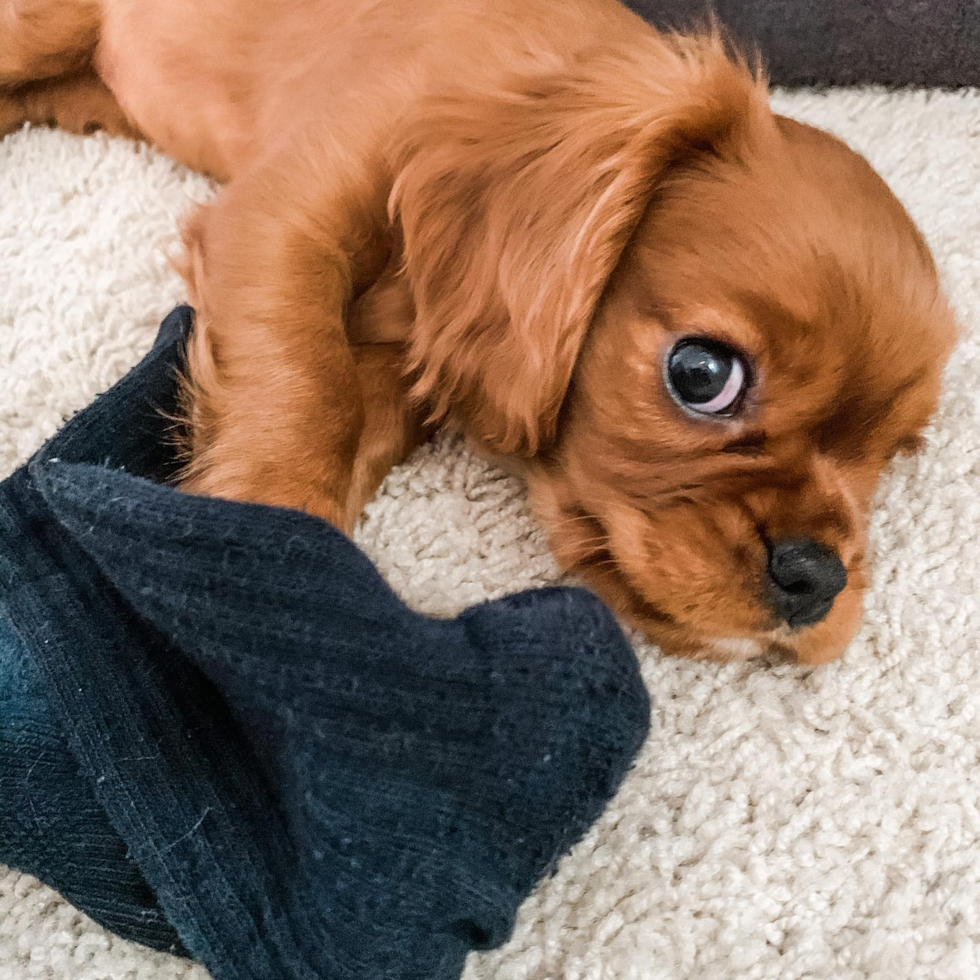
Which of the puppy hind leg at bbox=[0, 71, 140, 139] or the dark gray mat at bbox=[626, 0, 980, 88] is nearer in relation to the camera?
the puppy hind leg at bbox=[0, 71, 140, 139]

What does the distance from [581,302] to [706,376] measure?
0.61 ft

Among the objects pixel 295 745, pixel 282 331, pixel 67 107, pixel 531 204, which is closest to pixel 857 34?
pixel 531 204

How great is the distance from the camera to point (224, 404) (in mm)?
1249

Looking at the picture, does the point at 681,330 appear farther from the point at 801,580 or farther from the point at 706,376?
the point at 801,580

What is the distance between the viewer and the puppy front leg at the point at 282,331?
119cm

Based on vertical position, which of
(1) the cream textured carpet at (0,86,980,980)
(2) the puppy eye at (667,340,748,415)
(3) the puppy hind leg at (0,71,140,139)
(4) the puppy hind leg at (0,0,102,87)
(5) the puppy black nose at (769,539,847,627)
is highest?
(4) the puppy hind leg at (0,0,102,87)

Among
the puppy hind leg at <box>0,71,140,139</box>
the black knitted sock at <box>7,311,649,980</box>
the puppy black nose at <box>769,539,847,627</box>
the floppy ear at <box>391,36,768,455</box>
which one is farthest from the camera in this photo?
the puppy hind leg at <box>0,71,140,139</box>

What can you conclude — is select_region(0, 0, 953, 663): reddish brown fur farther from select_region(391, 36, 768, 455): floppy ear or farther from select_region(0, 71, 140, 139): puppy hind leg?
select_region(0, 71, 140, 139): puppy hind leg

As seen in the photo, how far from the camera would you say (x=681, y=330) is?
3.60ft

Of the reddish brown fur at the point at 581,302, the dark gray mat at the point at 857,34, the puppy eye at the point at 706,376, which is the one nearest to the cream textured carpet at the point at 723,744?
the reddish brown fur at the point at 581,302

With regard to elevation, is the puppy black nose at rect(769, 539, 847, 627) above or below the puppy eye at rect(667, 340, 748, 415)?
below

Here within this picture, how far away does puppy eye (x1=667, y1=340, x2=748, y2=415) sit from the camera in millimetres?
1081

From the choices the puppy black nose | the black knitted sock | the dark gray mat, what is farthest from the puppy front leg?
the dark gray mat

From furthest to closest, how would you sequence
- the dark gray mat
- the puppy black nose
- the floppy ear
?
the dark gray mat
the floppy ear
the puppy black nose
